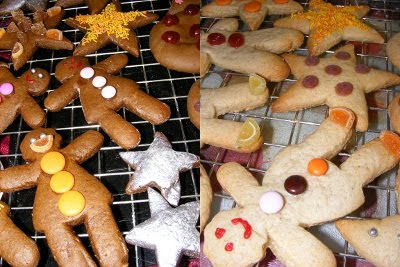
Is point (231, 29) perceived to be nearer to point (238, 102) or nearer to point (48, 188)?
point (238, 102)

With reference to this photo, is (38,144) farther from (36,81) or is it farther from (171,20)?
(171,20)

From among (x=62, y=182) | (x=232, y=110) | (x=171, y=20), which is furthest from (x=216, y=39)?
(x=62, y=182)

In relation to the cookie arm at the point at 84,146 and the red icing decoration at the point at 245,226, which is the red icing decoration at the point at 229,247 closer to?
the red icing decoration at the point at 245,226

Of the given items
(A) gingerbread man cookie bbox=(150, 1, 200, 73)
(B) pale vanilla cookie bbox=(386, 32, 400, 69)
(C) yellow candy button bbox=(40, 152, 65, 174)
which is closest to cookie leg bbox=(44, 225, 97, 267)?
(C) yellow candy button bbox=(40, 152, 65, 174)

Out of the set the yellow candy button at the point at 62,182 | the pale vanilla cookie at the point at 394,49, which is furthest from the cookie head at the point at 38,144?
the pale vanilla cookie at the point at 394,49

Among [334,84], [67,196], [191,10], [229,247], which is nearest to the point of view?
[229,247]

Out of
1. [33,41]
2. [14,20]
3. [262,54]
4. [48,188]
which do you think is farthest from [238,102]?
[14,20]
